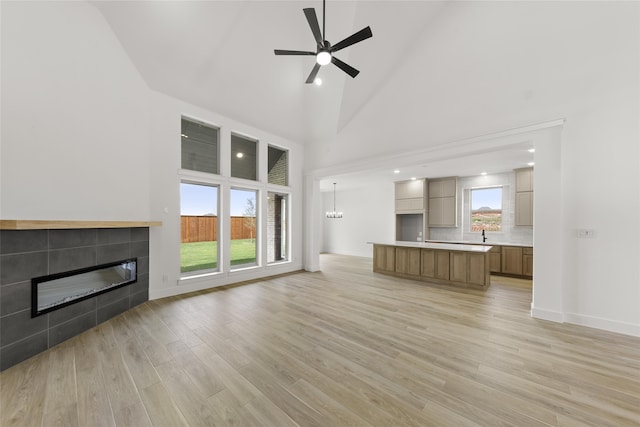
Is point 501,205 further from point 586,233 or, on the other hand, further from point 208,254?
point 208,254

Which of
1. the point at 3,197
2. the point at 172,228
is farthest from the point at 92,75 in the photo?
the point at 172,228

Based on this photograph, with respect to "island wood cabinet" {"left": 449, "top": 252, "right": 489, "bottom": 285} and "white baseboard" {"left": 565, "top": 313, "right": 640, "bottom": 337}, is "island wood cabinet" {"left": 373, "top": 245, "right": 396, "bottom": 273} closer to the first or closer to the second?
"island wood cabinet" {"left": 449, "top": 252, "right": 489, "bottom": 285}

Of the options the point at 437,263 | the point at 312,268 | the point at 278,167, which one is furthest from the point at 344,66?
the point at 312,268

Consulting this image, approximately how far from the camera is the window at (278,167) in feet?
20.6

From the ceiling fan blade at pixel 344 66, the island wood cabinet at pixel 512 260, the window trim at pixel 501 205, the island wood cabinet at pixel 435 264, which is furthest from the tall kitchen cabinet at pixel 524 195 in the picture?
the ceiling fan blade at pixel 344 66

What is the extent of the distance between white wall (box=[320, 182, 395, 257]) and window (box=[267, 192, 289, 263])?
4236 millimetres

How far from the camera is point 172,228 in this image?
170 inches

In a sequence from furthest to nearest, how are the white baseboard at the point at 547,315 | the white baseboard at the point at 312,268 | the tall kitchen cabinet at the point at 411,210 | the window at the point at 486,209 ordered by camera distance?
the tall kitchen cabinet at the point at 411,210
the window at the point at 486,209
the white baseboard at the point at 312,268
the white baseboard at the point at 547,315

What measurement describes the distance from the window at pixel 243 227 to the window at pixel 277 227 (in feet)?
1.50

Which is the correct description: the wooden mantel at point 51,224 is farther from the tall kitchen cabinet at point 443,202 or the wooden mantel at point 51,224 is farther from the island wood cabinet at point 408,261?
the tall kitchen cabinet at point 443,202

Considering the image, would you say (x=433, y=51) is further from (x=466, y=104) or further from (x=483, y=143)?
(x=483, y=143)

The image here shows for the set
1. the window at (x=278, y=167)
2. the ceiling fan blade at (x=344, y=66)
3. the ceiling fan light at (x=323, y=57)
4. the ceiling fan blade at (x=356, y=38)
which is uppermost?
the ceiling fan blade at (x=356, y=38)

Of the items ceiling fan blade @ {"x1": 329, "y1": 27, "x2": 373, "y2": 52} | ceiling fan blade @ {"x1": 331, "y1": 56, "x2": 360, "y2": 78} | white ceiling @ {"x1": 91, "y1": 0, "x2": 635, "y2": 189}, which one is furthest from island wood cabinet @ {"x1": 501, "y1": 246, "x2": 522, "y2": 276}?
ceiling fan blade @ {"x1": 329, "y1": 27, "x2": 373, "y2": 52}

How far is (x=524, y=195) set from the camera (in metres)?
6.22
